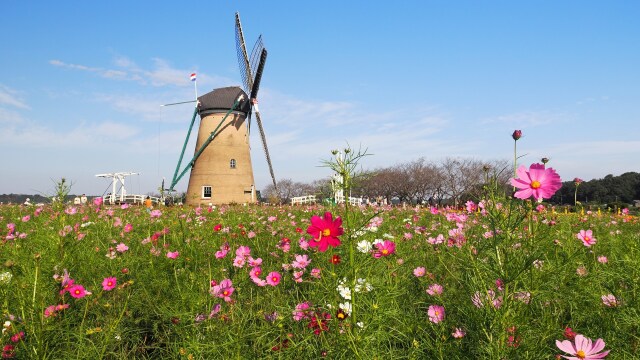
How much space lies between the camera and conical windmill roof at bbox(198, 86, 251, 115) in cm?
2466

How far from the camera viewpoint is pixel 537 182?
1424 mm

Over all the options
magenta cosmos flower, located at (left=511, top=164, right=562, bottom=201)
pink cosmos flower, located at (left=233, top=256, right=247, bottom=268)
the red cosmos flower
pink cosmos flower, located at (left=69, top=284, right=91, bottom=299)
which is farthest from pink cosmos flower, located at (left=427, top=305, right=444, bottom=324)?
pink cosmos flower, located at (left=69, top=284, right=91, bottom=299)

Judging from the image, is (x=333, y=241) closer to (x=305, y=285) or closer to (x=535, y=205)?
(x=535, y=205)

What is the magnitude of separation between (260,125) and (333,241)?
25009mm

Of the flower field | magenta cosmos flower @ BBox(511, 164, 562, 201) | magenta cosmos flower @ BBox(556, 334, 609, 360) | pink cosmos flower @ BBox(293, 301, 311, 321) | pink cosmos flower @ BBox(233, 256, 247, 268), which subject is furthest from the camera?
pink cosmos flower @ BBox(233, 256, 247, 268)

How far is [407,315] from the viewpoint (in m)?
2.04

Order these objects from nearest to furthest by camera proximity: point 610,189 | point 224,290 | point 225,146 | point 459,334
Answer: point 459,334, point 224,290, point 225,146, point 610,189

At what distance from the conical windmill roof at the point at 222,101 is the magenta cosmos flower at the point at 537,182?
24373 millimetres

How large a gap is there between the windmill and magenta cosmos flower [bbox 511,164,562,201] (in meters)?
23.0

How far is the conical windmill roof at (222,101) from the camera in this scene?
2466 cm

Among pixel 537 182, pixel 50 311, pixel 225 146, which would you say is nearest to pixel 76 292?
pixel 50 311

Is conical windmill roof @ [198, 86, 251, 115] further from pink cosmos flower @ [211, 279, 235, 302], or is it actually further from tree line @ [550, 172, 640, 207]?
tree line @ [550, 172, 640, 207]

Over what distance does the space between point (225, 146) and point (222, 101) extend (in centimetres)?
296

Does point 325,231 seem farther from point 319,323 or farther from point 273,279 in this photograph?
point 273,279
